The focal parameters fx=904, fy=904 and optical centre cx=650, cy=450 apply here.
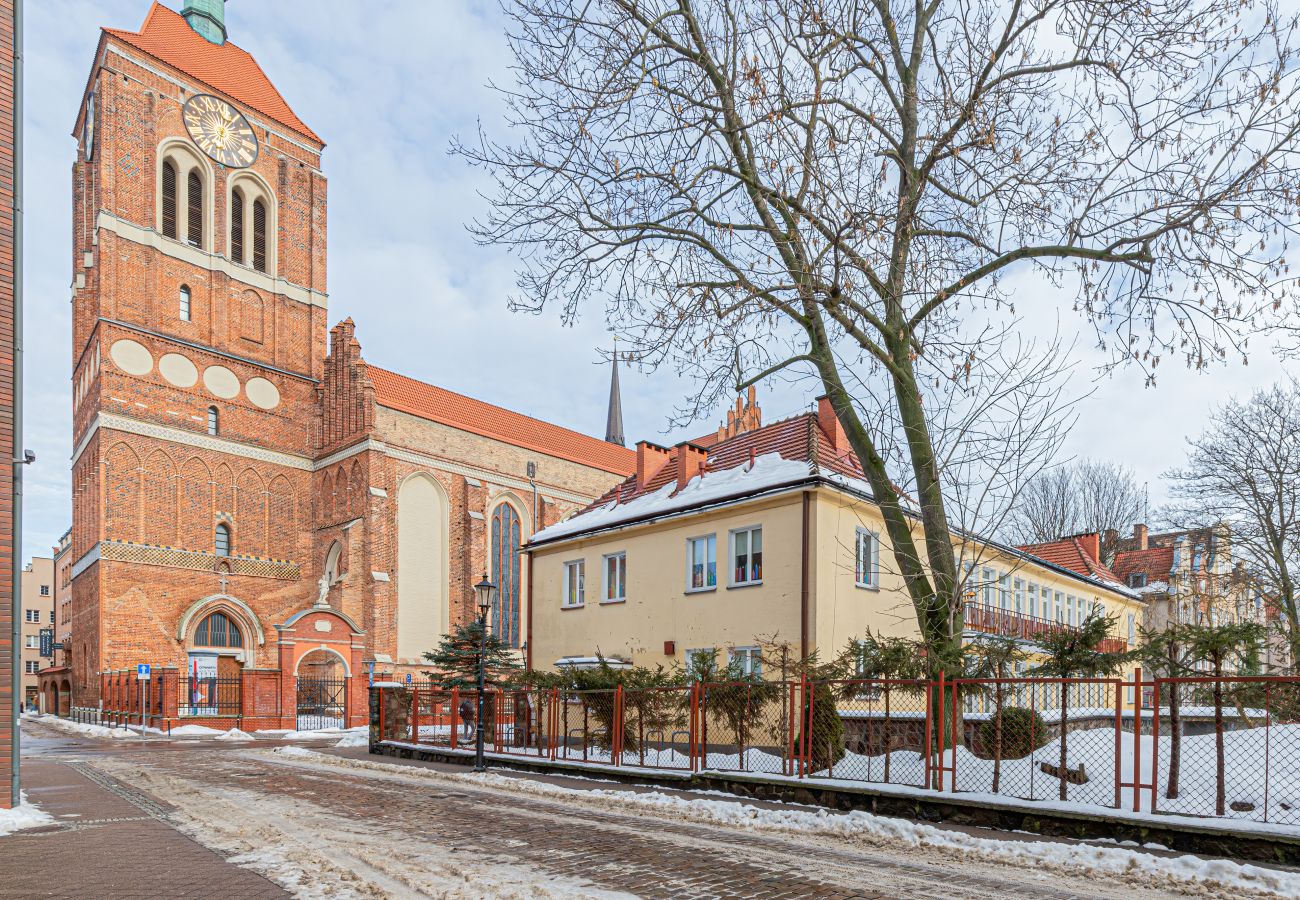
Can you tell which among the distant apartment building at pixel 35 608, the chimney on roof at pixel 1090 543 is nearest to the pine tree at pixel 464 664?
the chimney on roof at pixel 1090 543

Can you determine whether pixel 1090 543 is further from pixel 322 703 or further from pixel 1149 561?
pixel 322 703

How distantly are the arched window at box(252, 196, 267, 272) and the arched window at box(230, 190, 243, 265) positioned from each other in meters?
0.57

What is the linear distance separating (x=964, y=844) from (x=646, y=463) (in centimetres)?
1665

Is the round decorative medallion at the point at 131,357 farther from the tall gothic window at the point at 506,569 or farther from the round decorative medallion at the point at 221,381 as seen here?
the tall gothic window at the point at 506,569

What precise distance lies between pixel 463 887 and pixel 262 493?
37557 mm

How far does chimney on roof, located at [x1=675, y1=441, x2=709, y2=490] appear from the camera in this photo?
2209cm

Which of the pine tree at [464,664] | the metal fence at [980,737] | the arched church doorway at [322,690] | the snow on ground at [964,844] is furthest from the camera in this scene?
the arched church doorway at [322,690]

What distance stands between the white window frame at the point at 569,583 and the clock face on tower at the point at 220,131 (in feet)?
95.0

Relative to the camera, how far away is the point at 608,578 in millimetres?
22375

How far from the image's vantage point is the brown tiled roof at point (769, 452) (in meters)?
19.0

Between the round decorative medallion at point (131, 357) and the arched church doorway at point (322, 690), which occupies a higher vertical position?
the round decorative medallion at point (131, 357)

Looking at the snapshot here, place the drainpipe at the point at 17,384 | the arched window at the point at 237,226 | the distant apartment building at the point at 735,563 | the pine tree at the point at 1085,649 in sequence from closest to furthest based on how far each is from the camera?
the drainpipe at the point at 17,384 → the pine tree at the point at 1085,649 → the distant apartment building at the point at 735,563 → the arched window at the point at 237,226

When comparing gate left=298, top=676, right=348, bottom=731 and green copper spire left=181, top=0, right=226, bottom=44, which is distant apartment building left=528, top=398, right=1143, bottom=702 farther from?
green copper spire left=181, top=0, right=226, bottom=44

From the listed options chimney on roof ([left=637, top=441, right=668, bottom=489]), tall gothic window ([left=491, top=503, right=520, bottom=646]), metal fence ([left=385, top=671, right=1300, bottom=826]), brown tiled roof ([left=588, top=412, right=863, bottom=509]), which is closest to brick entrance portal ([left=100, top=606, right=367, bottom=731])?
tall gothic window ([left=491, top=503, right=520, bottom=646])
